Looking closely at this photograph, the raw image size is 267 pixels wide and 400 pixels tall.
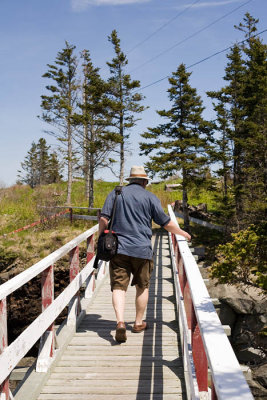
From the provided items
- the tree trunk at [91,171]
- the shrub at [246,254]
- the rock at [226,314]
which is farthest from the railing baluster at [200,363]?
the tree trunk at [91,171]

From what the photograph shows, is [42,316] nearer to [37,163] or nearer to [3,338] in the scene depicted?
[3,338]

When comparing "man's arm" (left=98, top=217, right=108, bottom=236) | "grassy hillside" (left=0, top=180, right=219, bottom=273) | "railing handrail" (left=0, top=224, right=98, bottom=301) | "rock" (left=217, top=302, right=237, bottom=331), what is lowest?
"rock" (left=217, top=302, right=237, bottom=331)

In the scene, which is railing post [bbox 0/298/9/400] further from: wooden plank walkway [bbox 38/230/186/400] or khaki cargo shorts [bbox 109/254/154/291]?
khaki cargo shorts [bbox 109/254/154/291]

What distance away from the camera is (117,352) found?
4953 mm

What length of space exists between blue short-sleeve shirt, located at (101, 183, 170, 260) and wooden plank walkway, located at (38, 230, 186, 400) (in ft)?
3.61

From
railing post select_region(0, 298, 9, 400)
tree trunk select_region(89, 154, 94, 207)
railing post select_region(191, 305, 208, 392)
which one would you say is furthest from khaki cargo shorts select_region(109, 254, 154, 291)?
tree trunk select_region(89, 154, 94, 207)

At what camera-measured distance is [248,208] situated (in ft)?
70.6

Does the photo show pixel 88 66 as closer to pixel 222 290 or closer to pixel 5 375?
A: pixel 222 290

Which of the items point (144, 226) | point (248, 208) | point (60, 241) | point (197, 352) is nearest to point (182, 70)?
point (248, 208)

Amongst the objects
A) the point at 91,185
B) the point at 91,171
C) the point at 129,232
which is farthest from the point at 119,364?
the point at 91,171

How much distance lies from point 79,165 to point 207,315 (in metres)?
34.9

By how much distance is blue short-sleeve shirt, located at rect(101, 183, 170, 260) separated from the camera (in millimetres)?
5016

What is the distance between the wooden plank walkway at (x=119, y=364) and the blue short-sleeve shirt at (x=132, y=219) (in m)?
1.10

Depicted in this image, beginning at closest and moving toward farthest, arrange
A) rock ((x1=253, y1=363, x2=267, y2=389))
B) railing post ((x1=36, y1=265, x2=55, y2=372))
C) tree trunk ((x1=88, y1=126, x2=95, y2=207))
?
railing post ((x1=36, y1=265, x2=55, y2=372)), rock ((x1=253, y1=363, x2=267, y2=389)), tree trunk ((x1=88, y1=126, x2=95, y2=207))
